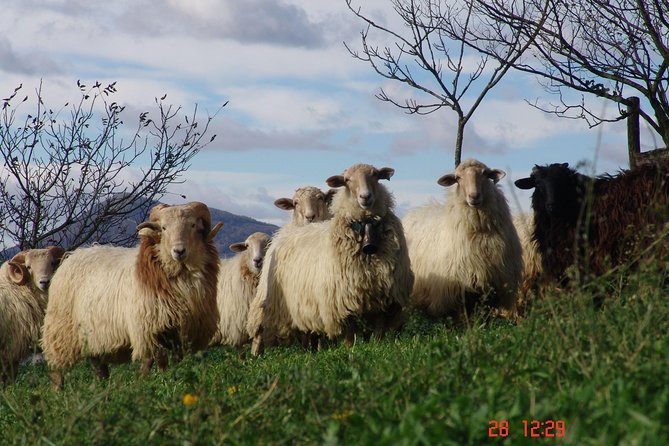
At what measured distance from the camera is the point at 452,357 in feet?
14.2

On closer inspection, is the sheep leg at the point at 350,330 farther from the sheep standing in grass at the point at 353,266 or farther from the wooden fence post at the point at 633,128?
the wooden fence post at the point at 633,128

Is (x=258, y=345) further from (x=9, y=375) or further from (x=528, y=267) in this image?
(x=528, y=267)

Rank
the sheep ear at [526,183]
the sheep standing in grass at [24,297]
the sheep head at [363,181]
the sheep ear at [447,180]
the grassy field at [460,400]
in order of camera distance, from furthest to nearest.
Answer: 1. the sheep standing in grass at [24,297]
2. the sheep ear at [447,180]
3. the sheep ear at [526,183]
4. the sheep head at [363,181]
5. the grassy field at [460,400]

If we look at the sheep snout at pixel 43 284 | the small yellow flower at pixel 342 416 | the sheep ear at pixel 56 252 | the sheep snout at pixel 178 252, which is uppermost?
the sheep ear at pixel 56 252

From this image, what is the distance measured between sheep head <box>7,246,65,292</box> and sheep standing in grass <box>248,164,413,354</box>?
350 centimetres

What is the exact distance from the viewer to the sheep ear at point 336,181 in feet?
32.8

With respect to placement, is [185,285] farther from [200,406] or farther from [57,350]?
[200,406]

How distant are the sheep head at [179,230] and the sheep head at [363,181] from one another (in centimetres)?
145

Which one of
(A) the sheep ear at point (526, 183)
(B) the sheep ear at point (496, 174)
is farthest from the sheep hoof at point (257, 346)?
(A) the sheep ear at point (526, 183)

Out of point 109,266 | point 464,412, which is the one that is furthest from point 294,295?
point 464,412

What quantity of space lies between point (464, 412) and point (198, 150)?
1403cm

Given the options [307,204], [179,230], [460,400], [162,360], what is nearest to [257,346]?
[307,204]

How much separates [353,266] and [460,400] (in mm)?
6084

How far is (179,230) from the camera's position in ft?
30.3
